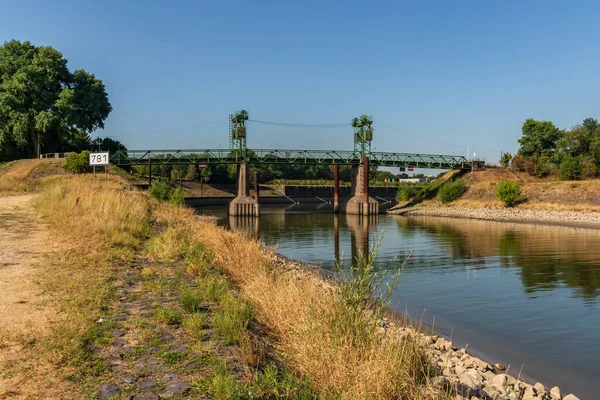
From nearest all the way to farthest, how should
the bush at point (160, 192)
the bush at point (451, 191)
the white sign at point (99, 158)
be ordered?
the white sign at point (99, 158) < the bush at point (160, 192) < the bush at point (451, 191)

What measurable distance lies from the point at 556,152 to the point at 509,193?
41262mm

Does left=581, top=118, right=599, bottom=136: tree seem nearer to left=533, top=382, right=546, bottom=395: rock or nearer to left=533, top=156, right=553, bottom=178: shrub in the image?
left=533, top=156, right=553, bottom=178: shrub

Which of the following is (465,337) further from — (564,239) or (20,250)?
(564,239)

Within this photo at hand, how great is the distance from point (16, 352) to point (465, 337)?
12315mm

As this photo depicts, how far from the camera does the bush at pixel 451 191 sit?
312 feet

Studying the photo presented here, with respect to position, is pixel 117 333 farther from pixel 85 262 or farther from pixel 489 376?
pixel 489 376

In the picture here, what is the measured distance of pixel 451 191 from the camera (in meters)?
95.1

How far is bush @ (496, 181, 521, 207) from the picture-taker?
80688mm

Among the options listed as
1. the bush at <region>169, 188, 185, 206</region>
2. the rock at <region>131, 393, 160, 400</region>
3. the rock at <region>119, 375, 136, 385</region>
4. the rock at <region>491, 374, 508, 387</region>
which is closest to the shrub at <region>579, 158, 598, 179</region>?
the bush at <region>169, 188, 185, 206</region>

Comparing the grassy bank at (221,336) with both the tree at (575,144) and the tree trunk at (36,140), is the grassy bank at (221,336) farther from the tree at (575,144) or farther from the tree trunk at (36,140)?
the tree at (575,144)

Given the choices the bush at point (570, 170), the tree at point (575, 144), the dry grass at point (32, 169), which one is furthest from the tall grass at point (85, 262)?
the tree at point (575, 144)

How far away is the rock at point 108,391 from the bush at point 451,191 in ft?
310

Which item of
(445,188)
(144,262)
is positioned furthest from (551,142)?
(144,262)

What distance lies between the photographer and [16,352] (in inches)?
300
